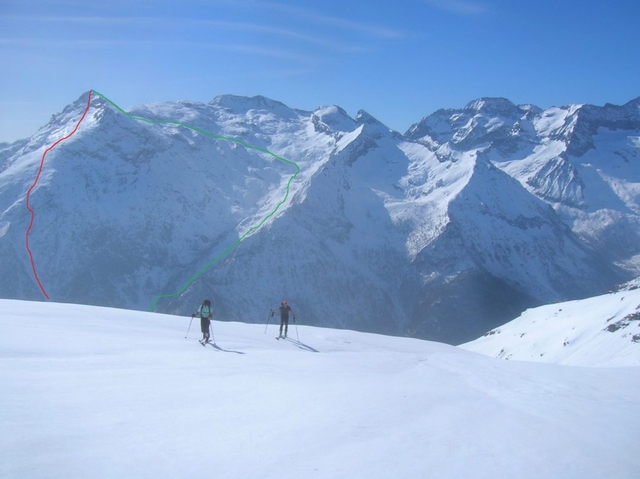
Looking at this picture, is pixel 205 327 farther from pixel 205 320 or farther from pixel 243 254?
pixel 243 254

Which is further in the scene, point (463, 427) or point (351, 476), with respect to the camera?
point (463, 427)

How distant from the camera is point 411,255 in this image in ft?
620

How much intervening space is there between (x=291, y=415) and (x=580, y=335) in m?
36.8

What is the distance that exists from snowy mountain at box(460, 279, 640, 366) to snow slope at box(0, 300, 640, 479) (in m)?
19.6

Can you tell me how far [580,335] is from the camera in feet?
135

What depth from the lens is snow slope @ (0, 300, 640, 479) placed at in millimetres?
8203

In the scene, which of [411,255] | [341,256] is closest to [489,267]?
[411,255]

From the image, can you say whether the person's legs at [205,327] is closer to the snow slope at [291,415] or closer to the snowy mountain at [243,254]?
the snow slope at [291,415]

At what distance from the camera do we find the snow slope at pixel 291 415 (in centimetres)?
820

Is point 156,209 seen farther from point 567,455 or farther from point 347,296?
point 567,455

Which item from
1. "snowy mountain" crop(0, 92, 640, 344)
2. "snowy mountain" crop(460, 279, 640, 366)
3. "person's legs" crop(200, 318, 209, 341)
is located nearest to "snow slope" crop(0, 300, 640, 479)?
"person's legs" crop(200, 318, 209, 341)

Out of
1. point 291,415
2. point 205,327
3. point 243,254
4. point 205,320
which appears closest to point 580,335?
point 205,320

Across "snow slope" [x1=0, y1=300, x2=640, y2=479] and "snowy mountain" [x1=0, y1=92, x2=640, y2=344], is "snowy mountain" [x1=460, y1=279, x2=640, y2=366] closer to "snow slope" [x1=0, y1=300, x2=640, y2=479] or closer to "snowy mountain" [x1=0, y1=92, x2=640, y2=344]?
"snow slope" [x1=0, y1=300, x2=640, y2=479]

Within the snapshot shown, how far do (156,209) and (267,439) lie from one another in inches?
7404
